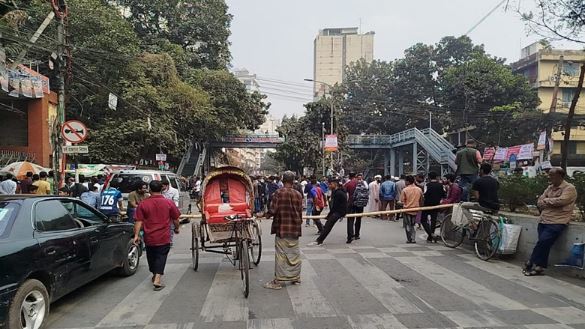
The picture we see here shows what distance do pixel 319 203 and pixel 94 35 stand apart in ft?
71.1

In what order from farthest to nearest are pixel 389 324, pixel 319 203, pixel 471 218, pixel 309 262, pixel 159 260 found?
1. pixel 319 203
2. pixel 471 218
3. pixel 309 262
4. pixel 159 260
5. pixel 389 324

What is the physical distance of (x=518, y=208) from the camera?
1016cm

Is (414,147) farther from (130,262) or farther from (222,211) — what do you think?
(130,262)

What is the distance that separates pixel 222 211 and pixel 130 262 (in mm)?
1774

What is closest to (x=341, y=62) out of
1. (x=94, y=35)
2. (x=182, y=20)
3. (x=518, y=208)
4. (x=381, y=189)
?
(x=182, y=20)

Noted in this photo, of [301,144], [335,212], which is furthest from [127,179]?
[301,144]

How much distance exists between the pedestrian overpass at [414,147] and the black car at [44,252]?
36.9 metres

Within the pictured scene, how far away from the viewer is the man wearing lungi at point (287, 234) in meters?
7.06

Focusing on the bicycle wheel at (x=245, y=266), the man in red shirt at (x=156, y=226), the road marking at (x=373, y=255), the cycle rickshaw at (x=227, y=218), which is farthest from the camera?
the road marking at (x=373, y=255)

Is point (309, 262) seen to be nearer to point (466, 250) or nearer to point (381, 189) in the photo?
point (466, 250)

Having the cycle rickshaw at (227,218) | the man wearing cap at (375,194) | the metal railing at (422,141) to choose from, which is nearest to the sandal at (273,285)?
the cycle rickshaw at (227,218)

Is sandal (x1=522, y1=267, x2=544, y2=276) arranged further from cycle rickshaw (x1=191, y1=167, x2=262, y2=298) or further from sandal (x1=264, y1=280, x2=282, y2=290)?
cycle rickshaw (x1=191, y1=167, x2=262, y2=298)

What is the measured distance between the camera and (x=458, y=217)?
9.98m

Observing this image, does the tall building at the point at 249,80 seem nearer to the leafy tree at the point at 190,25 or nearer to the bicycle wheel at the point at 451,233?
the leafy tree at the point at 190,25
